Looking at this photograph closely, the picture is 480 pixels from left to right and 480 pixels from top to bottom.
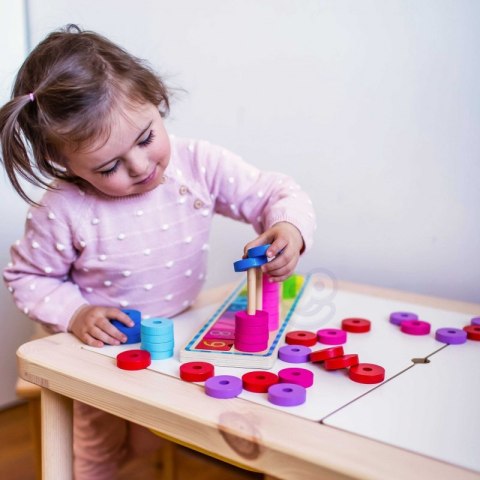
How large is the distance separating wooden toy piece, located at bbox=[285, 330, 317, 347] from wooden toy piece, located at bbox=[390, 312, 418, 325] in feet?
0.37

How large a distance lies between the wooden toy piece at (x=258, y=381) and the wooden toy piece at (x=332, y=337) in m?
0.11

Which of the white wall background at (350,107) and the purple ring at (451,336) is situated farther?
the white wall background at (350,107)

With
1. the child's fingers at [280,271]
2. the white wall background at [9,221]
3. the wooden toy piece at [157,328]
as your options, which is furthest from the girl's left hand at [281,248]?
the white wall background at [9,221]

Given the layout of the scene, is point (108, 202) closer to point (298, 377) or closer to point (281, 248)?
point (281, 248)

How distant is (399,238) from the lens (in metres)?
0.90

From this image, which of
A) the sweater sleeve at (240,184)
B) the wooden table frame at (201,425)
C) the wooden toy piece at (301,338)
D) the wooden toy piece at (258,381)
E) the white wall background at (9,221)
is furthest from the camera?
the white wall background at (9,221)

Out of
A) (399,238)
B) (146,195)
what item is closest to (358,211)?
(399,238)

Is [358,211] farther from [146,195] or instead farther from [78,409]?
[78,409]

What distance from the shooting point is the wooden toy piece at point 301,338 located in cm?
61

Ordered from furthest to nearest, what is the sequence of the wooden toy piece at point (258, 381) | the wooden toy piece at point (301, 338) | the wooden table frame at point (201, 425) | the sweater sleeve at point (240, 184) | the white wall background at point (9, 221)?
the white wall background at point (9, 221) < the sweater sleeve at point (240, 184) < the wooden toy piece at point (301, 338) < the wooden toy piece at point (258, 381) < the wooden table frame at point (201, 425)

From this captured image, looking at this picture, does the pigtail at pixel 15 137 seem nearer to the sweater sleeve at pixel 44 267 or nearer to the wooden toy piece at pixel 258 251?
the sweater sleeve at pixel 44 267

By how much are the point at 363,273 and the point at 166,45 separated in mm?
534

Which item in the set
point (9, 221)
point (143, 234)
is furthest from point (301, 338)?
point (9, 221)

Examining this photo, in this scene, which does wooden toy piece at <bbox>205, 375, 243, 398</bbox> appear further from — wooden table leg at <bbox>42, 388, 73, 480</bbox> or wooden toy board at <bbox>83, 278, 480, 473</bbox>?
wooden table leg at <bbox>42, 388, 73, 480</bbox>
